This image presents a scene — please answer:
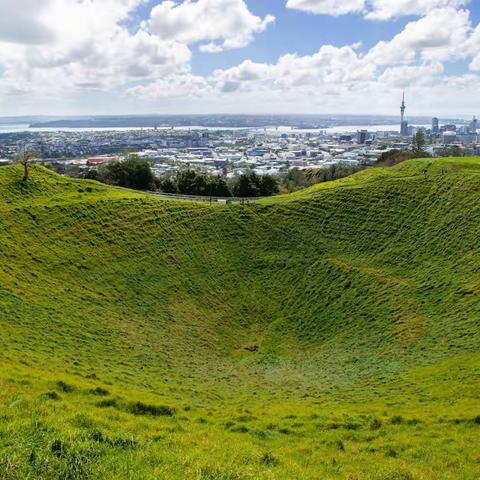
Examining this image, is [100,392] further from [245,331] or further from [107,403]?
[245,331]

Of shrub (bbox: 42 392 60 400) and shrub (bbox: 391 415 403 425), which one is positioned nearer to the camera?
shrub (bbox: 42 392 60 400)

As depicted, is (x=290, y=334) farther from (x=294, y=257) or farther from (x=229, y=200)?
(x=229, y=200)

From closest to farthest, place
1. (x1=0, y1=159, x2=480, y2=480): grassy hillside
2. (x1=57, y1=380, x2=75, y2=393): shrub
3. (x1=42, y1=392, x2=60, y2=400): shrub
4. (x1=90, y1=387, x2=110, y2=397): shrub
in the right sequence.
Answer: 1. (x1=0, y1=159, x2=480, y2=480): grassy hillside
2. (x1=42, y1=392, x2=60, y2=400): shrub
3. (x1=57, y1=380, x2=75, y2=393): shrub
4. (x1=90, y1=387, x2=110, y2=397): shrub

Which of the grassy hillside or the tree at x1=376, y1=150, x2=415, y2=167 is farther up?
the tree at x1=376, y1=150, x2=415, y2=167

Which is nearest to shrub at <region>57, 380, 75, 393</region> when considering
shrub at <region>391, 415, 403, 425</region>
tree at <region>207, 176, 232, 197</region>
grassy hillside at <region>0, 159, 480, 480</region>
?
grassy hillside at <region>0, 159, 480, 480</region>

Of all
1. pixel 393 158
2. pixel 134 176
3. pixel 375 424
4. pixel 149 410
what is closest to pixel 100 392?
pixel 149 410

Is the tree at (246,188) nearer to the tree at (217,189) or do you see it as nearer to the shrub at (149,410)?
the tree at (217,189)

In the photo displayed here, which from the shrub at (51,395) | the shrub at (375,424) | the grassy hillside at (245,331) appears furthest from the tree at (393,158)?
the shrub at (51,395)

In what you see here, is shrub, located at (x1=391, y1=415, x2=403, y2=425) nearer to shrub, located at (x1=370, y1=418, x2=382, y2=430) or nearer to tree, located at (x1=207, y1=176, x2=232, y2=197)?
shrub, located at (x1=370, y1=418, x2=382, y2=430)

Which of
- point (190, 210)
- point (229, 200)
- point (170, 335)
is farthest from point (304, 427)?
point (229, 200)
